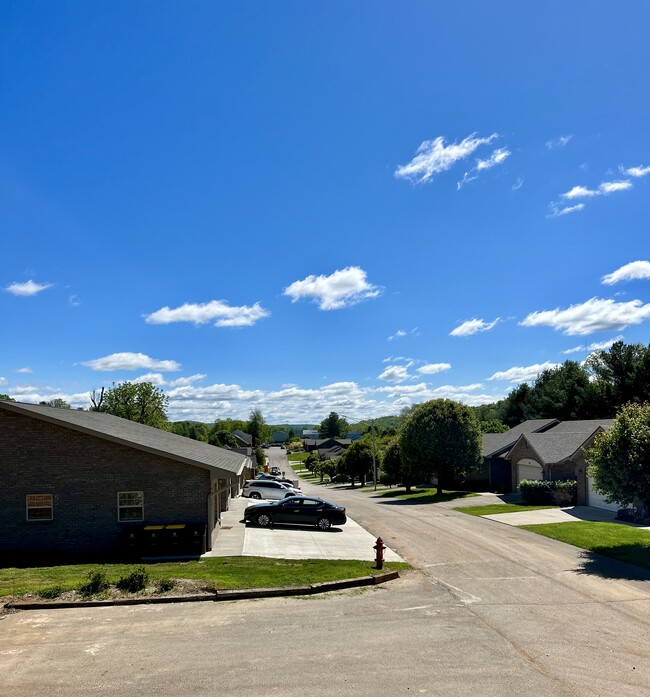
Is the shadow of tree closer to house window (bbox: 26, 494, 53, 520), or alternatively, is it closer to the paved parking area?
the paved parking area

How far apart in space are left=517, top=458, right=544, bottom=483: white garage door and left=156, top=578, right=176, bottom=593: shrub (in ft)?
106

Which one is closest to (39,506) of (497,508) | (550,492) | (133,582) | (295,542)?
(133,582)

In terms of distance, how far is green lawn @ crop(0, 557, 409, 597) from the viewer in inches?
548

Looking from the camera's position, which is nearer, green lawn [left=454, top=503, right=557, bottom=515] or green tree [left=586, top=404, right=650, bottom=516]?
green tree [left=586, top=404, right=650, bottom=516]

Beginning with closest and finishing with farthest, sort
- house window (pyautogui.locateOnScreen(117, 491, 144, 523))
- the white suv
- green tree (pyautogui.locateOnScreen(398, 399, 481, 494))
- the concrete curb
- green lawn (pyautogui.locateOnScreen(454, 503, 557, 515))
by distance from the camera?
the concrete curb, house window (pyautogui.locateOnScreen(117, 491, 144, 523)), green lawn (pyautogui.locateOnScreen(454, 503, 557, 515)), the white suv, green tree (pyautogui.locateOnScreen(398, 399, 481, 494))

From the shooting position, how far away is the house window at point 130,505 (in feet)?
62.3

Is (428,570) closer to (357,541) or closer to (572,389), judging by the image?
(357,541)

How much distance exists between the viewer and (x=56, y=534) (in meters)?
18.6

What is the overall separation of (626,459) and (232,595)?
14.2 m

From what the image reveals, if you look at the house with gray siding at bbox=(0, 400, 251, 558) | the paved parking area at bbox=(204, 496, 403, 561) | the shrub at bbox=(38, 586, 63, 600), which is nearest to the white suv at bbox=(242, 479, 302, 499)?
the paved parking area at bbox=(204, 496, 403, 561)

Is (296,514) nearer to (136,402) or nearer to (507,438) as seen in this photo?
(507,438)

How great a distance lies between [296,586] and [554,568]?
339 inches

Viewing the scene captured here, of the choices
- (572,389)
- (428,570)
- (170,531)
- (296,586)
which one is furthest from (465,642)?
(572,389)

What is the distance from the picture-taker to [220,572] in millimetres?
15320
